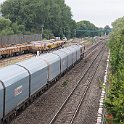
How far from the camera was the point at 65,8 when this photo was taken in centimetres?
16300

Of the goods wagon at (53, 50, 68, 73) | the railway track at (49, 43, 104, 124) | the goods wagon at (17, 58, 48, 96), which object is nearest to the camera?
the railway track at (49, 43, 104, 124)

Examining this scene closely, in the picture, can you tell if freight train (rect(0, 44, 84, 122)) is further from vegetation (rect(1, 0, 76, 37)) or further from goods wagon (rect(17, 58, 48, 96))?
vegetation (rect(1, 0, 76, 37))

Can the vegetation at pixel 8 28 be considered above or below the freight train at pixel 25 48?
above

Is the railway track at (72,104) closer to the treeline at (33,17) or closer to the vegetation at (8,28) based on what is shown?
the vegetation at (8,28)

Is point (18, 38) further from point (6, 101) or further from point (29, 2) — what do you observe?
point (6, 101)

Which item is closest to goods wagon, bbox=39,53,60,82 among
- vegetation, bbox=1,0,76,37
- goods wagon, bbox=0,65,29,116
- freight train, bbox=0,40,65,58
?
goods wagon, bbox=0,65,29,116

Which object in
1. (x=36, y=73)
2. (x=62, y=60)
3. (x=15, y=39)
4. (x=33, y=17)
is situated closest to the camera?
(x=36, y=73)

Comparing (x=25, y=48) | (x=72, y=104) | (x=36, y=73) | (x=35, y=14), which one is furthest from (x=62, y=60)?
(x=35, y=14)

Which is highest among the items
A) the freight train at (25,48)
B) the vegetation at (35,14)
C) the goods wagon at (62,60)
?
the vegetation at (35,14)

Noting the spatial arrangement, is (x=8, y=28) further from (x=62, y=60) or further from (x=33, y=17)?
(x=62, y=60)

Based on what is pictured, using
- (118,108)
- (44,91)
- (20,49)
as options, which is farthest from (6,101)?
(20,49)

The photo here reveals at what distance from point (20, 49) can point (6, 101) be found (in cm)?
5213

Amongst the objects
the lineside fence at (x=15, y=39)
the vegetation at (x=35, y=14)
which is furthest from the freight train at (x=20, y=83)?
the vegetation at (x=35, y=14)

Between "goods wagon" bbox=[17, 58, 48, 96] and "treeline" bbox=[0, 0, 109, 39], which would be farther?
"treeline" bbox=[0, 0, 109, 39]
